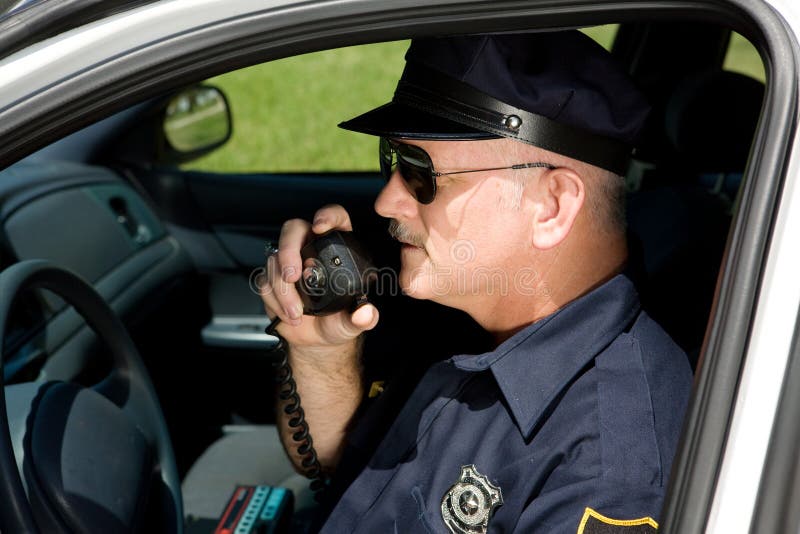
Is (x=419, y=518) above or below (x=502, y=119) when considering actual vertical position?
below

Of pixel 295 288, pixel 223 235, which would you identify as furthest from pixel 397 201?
pixel 223 235

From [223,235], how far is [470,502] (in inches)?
76.1

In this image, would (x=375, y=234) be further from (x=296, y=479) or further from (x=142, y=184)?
(x=142, y=184)

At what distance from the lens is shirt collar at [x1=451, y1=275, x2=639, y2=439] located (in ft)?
5.10

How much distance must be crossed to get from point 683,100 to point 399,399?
1.18 metres

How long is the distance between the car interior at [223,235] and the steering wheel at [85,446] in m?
Result: 0.03

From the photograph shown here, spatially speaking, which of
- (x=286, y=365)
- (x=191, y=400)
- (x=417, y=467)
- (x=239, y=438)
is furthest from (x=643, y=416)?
(x=191, y=400)

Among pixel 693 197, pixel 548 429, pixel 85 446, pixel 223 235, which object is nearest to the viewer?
pixel 548 429

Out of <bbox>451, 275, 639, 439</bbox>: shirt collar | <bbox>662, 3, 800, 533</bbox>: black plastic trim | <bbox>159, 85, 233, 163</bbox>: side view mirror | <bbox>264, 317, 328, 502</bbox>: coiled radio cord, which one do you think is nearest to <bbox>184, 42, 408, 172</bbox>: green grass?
<bbox>159, 85, 233, 163</bbox>: side view mirror

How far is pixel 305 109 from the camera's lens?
24.6 feet

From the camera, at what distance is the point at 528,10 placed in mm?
1141

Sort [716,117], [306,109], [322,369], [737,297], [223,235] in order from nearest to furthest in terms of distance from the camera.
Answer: [737,297] → [322,369] → [716,117] → [223,235] → [306,109]

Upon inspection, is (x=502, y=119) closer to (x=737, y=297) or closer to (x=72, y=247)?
(x=737, y=297)

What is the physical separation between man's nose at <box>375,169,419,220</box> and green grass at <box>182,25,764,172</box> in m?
4.00
